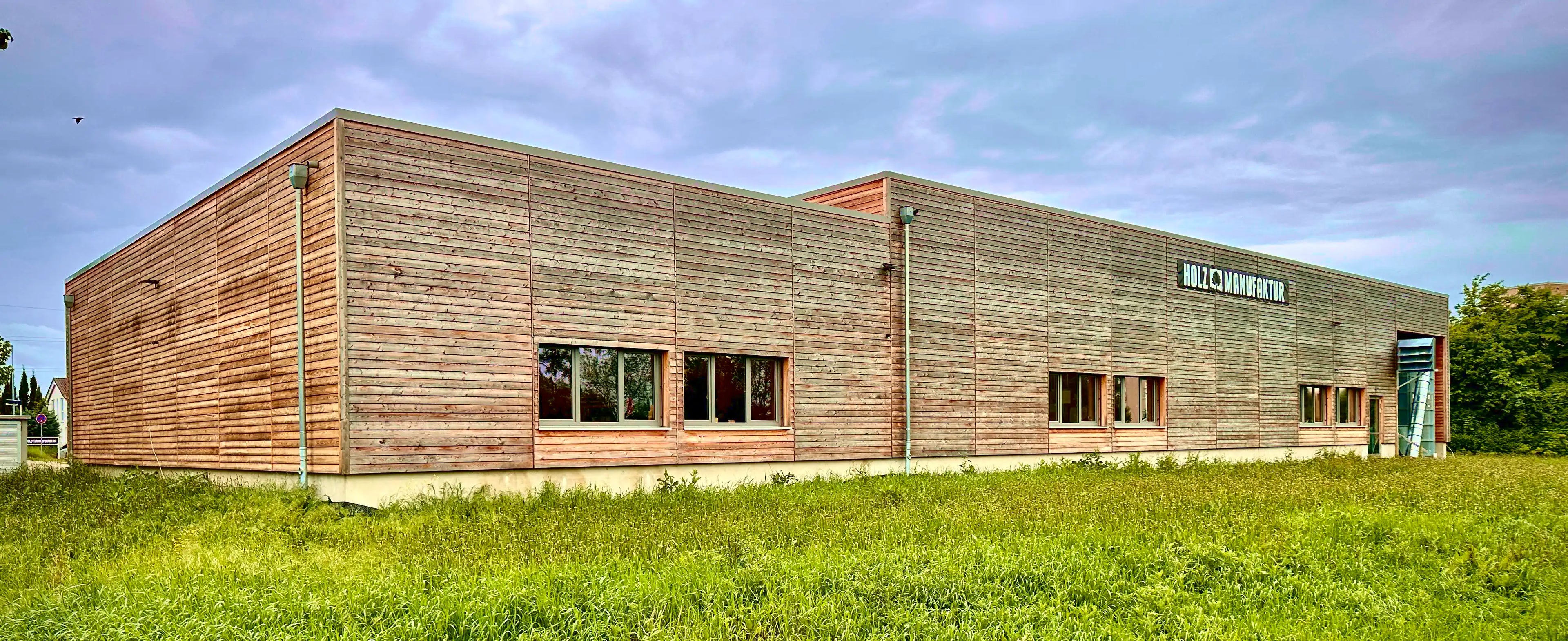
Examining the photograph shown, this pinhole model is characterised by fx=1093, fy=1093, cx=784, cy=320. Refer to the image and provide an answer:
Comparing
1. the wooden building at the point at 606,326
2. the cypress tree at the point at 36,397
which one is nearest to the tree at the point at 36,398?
the cypress tree at the point at 36,397

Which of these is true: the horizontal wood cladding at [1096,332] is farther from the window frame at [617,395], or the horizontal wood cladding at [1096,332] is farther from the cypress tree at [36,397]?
the cypress tree at [36,397]

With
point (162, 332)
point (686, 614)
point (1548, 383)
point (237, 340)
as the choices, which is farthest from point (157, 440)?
point (1548, 383)

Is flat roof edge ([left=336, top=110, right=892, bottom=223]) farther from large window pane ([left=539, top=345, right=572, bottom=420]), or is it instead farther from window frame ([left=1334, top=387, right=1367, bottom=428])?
window frame ([left=1334, top=387, right=1367, bottom=428])

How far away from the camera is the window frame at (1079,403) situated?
2298 cm

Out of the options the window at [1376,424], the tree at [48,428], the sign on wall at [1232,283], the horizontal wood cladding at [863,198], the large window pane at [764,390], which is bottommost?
the tree at [48,428]

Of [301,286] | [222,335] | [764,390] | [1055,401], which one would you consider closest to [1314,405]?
[1055,401]

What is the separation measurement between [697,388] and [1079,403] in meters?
10.1

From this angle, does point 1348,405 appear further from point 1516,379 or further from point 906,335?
point 906,335

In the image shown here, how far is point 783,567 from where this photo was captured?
29.1 feet

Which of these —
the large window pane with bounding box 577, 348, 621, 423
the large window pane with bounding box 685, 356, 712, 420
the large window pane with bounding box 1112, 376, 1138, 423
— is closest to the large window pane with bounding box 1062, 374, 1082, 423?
the large window pane with bounding box 1112, 376, 1138, 423

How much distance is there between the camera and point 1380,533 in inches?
481

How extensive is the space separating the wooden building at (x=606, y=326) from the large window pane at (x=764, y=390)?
5 cm

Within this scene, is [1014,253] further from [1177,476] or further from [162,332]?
[162,332]

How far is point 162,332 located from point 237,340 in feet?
13.1
